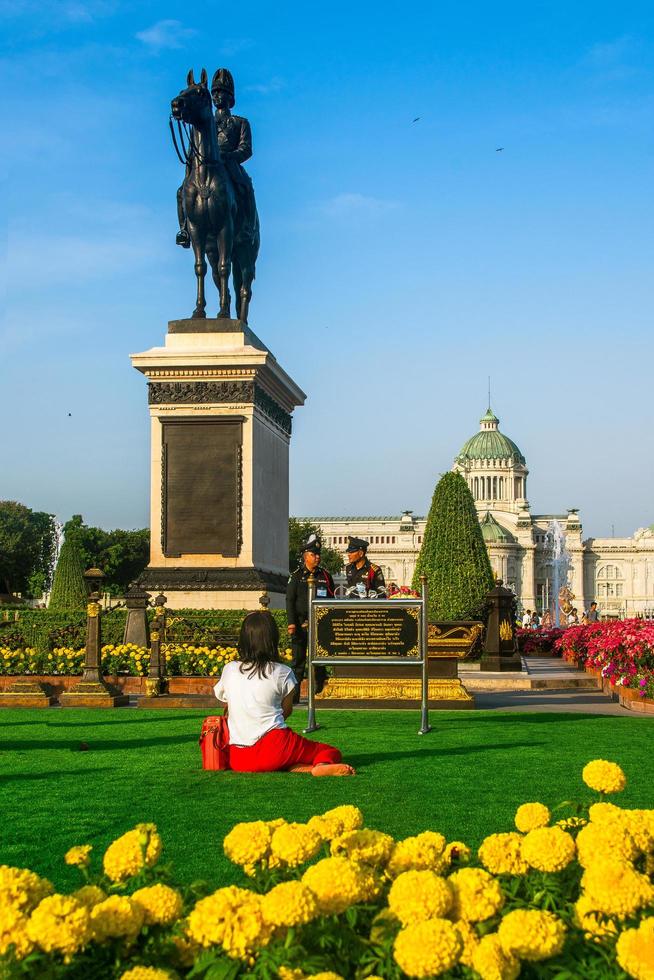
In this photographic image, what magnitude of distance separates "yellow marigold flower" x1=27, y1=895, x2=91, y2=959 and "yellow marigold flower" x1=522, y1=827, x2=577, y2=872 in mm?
1382

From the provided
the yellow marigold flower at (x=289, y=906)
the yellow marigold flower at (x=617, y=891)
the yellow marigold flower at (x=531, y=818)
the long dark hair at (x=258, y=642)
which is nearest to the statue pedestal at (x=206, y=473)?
the long dark hair at (x=258, y=642)

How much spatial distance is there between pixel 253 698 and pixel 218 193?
16.9 m

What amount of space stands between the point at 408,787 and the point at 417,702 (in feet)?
25.1

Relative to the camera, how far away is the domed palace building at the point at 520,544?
170 metres

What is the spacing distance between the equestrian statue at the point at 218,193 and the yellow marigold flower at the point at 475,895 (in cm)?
2174

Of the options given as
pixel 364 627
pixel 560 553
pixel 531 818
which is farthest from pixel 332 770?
pixel 560 553

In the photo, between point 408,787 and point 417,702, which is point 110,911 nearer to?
point 408,787

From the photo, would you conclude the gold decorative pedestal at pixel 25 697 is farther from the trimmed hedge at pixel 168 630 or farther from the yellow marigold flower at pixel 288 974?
the yellow marigold flower at pixel 288 974

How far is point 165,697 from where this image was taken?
1695cm

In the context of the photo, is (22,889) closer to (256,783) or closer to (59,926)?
(59,926)

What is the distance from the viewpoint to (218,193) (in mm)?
24422

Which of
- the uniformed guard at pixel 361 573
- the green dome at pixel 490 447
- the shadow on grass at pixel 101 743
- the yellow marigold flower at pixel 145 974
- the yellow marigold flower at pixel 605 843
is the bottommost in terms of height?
the shadow on grass at pixel 101 743

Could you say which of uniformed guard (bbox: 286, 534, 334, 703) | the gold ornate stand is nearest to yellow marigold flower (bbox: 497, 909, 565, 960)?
uniformed guard (bbox: 286, 534, 334, 703)

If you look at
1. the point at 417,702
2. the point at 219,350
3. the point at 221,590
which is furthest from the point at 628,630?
the point at 219,350
